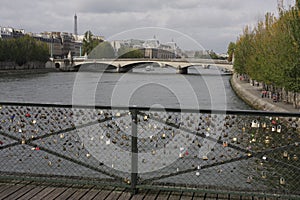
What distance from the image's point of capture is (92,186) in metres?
4.05

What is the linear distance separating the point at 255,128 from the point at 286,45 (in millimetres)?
13183

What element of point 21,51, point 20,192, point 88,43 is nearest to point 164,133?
point 20,192

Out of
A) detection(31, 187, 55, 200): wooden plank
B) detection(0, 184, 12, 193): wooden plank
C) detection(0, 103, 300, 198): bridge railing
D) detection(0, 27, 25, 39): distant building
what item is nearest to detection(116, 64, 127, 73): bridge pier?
detection(0, 27, 25, 39): distant building

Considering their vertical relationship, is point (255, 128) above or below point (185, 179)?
above

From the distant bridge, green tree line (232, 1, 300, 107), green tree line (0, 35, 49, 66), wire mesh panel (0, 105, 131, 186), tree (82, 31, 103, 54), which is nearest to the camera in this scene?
wire mesh panel (0, 105, 131, 186)

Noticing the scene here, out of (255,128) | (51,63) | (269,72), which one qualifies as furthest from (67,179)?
(51,63)

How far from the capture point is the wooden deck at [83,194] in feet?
12.4

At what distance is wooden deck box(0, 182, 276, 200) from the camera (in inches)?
149

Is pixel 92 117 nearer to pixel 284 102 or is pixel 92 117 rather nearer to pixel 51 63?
pixel 284 102

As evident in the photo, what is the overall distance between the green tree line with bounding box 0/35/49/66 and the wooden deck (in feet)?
180

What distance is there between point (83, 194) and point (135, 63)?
184 ft

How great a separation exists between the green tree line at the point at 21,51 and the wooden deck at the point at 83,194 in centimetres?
5497

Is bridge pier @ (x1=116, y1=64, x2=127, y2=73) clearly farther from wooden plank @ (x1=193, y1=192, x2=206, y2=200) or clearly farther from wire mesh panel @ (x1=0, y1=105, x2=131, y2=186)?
wooden plank @ (x1=193, y1=192, x2=206, y2=200)

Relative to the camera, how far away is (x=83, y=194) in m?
3.86
